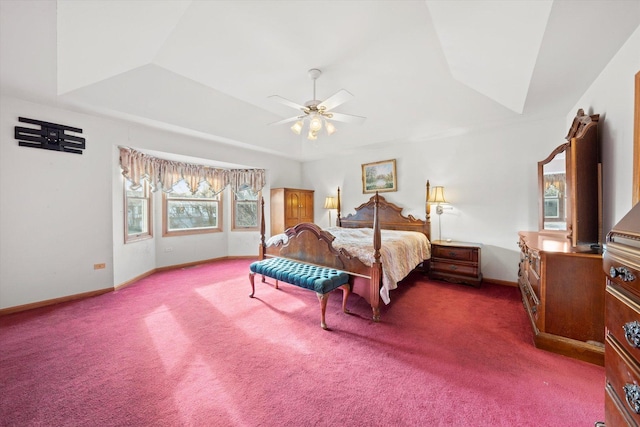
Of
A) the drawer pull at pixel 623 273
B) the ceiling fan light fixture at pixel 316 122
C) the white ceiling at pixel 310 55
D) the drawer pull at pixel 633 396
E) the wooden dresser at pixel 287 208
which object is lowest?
the drawer pull at pixel 633 396

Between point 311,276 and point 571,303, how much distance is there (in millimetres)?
2383

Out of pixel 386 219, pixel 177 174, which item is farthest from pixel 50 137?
pixel 386 219

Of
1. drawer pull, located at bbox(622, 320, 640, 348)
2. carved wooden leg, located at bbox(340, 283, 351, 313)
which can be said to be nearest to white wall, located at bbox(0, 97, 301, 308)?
carved wooden leg, located at bbox(340, 283, 351, 313)

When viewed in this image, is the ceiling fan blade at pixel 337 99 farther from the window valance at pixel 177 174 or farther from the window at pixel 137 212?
the window at pixel 137 212

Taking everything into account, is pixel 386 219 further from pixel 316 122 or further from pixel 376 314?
pixel 316 122

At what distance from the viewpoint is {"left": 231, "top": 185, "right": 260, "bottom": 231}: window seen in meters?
6.21

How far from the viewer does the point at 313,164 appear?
260 inches

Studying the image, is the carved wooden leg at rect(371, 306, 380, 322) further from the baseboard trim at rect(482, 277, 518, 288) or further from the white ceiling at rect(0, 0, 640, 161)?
the white ceiling at rect(0, 0, 640, 161)

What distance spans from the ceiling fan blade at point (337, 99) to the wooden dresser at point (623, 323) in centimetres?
232

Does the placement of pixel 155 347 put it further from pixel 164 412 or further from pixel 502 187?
pixel 502 187

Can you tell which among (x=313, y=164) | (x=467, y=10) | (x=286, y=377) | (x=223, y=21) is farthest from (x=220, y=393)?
(x=313, y=164)

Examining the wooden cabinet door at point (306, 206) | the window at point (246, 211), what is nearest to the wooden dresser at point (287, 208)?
the wooden cabinet door at point (306, 206)

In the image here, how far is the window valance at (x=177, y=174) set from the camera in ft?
13.5

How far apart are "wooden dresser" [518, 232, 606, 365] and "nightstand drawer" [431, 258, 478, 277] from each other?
1672mm
